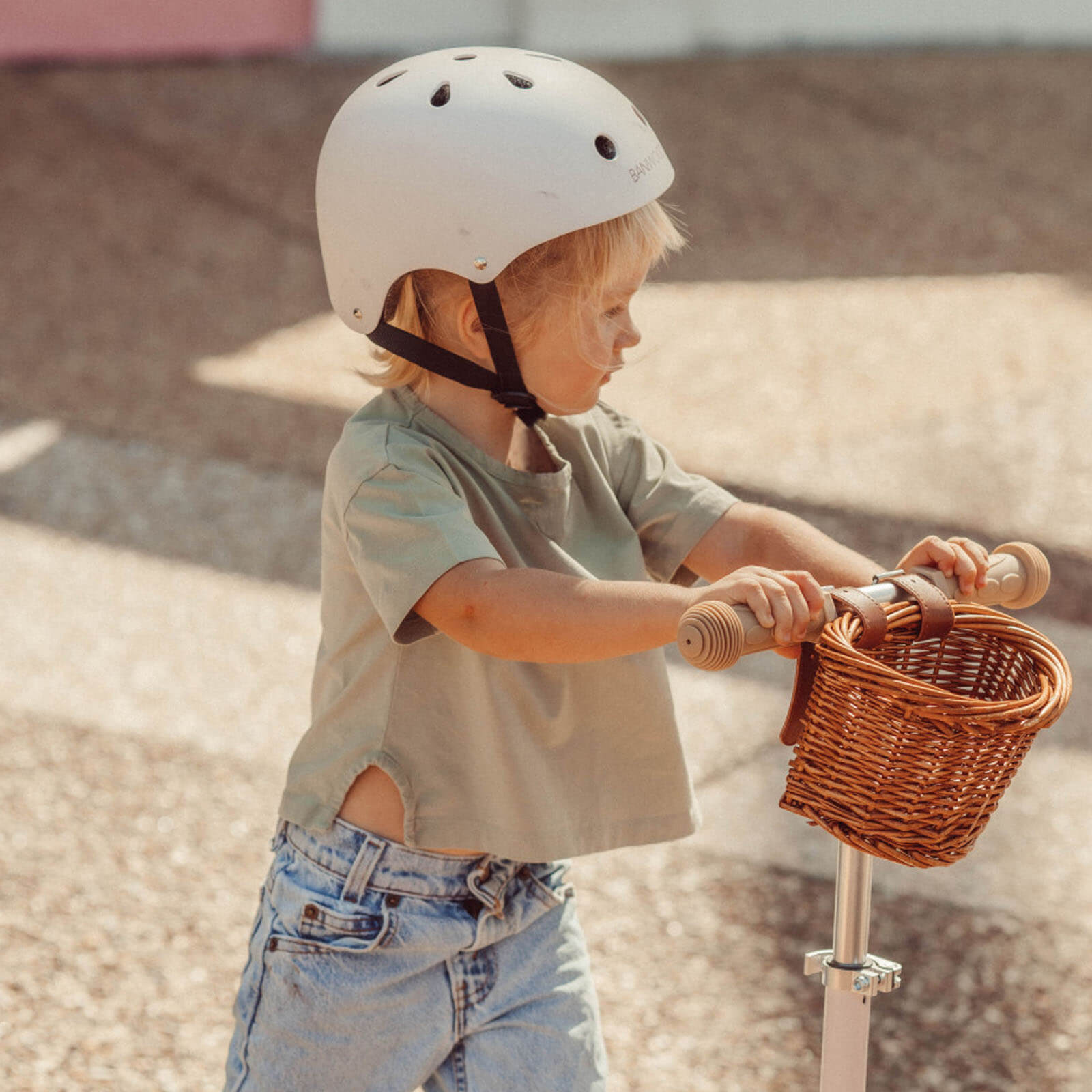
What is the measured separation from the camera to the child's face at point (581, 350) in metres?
2.15

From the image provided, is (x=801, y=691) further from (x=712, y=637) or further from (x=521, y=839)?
(x=521, y=839)

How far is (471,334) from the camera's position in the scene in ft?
7.32

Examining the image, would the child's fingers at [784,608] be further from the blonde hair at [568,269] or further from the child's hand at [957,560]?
the blonde hair at [568,269]

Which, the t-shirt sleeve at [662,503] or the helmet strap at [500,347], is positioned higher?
the helmet strap at [500,347]

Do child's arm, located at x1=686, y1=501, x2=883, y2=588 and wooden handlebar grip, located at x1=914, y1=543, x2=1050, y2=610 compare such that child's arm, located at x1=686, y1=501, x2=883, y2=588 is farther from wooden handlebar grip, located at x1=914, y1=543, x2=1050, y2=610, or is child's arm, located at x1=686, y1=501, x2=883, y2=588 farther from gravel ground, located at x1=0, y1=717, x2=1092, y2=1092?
gravel ground, located at x1=0, y1=717, x2=1092, y2=1092

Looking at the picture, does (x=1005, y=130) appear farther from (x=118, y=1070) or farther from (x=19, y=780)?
(x=118, y=1070)

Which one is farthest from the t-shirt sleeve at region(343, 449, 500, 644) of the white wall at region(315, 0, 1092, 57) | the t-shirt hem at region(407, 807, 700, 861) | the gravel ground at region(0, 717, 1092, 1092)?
the white wall at region(315, 0, 1092, 57)

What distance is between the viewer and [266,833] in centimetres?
390

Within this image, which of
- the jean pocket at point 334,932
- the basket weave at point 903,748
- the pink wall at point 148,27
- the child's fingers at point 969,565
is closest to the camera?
the basket weave at point 903,748

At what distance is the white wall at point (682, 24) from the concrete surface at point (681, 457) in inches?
20.0

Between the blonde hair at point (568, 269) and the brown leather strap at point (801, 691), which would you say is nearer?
the brown leather strap at point (801, 691)

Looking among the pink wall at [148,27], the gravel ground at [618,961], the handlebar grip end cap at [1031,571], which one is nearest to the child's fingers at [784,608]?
the handlebar grip end cap at [1031,571]

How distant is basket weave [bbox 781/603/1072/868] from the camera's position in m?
1.64

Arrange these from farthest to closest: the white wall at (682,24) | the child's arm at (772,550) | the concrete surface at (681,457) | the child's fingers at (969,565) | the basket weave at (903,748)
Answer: the white wall at (682,24) < the concrete surface at (681,457) < the child's arm at (772,550) < the child's fingers at (969,565) < the basket weave at (903,748)
